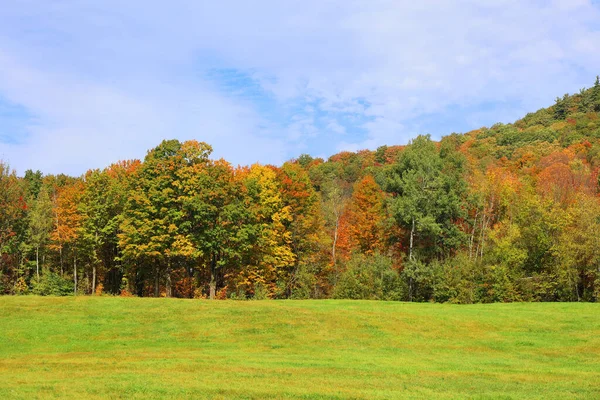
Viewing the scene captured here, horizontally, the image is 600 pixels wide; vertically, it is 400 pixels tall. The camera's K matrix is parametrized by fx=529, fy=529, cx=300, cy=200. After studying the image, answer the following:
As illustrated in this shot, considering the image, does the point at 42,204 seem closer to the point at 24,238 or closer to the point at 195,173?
the point at 24,238

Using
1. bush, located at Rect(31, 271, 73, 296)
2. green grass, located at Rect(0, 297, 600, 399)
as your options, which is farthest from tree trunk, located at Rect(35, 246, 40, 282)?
green grass, located at Rect(0, 297, 600, 399)

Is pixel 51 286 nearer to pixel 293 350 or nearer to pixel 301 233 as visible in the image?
pixel 301 233

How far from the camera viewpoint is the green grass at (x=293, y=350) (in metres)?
16.0

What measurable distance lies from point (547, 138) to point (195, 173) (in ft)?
280

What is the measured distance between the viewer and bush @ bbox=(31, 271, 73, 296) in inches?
2410

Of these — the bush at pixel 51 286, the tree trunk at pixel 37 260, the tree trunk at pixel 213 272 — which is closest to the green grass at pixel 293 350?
the tree trunk at pixel 213 272

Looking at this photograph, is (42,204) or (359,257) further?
(42,204)

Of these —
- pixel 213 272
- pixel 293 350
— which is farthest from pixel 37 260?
pixel 293 350

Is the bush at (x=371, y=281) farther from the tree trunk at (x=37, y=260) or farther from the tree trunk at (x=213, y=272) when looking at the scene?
the tree trunk at (x=37, y=260)

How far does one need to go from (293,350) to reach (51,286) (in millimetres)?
46024

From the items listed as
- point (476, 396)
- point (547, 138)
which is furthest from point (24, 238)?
point (547, 138)

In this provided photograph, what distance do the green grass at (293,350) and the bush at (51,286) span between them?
25819 mm

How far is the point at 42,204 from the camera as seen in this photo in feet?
221

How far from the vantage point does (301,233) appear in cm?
6178
